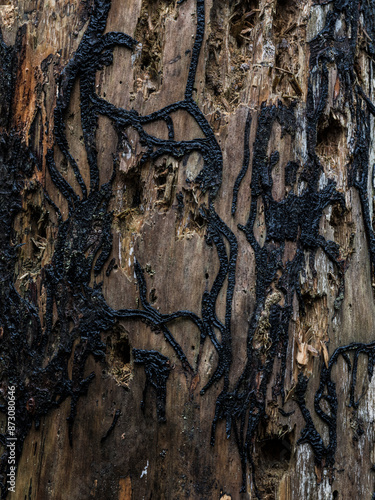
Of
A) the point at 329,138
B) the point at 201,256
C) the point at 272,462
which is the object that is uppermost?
the point at 329,138

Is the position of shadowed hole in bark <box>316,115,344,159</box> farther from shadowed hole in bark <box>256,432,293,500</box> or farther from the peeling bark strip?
shadowed hole in bark <box>256,432,293,500</box>

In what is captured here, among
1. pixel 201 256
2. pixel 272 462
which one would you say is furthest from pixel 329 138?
pixel 272 462

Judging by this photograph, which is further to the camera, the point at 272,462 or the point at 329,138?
the point at 329,138

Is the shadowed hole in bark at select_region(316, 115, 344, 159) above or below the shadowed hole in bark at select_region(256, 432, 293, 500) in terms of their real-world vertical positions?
above

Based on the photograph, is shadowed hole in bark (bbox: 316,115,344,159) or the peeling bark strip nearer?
the peeling bark strip

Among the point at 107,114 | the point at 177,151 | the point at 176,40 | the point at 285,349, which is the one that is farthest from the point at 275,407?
the point at 176,40

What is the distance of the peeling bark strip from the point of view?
2088 mm

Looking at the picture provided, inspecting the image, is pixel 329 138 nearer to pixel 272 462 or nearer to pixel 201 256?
pixel 201 256

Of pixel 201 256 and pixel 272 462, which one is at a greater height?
pixel 201 256

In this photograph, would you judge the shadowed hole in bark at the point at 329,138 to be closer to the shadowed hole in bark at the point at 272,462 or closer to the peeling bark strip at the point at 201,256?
the peeling bark strip at the point at 201,256

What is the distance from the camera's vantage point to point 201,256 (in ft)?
7.02

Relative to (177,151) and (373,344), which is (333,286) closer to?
(373,344)

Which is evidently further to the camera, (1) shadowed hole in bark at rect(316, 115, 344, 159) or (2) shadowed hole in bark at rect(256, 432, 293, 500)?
(1) shadowed hole in bark at rect(316, 115, 344, 159)

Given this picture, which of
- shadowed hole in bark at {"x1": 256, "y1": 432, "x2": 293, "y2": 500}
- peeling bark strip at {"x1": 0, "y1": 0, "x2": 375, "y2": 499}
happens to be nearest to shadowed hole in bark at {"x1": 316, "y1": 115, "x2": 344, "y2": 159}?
peeling bark strip at {"x1": 0, "y1": 0, "x2": 375, "y2": 499}
